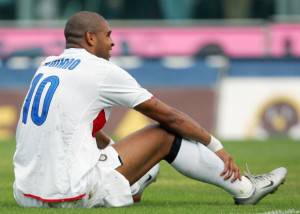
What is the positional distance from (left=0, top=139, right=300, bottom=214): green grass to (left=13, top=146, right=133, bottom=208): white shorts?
9 centimetres

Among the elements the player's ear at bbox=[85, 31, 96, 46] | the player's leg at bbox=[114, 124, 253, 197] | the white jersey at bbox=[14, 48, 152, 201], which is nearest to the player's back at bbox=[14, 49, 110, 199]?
the white jersey at bbox=[14, 48, 152, 201]

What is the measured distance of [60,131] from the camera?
8.48 meters

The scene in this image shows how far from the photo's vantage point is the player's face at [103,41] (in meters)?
8.73

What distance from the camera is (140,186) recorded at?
926 cm

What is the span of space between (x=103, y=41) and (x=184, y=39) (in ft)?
60.3

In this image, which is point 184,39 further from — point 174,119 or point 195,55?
point 174,119

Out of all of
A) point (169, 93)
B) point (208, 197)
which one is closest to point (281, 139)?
point (169, 93)

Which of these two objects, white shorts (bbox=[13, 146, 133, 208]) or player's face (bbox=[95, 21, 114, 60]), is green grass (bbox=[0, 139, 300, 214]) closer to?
white shorts (bbox=[13, 146, 133, 208])

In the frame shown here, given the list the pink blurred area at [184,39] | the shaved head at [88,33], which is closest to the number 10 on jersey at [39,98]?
the shaved head at [88,33]

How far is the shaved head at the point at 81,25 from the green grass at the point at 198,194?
127 cm

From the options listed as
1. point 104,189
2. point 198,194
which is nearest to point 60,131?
point 104,189

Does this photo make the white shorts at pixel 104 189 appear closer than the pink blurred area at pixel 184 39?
Yes

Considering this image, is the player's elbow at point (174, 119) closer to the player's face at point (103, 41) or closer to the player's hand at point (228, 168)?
the player's hand at point (228, 168)

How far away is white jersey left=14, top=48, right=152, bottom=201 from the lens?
8445mm
